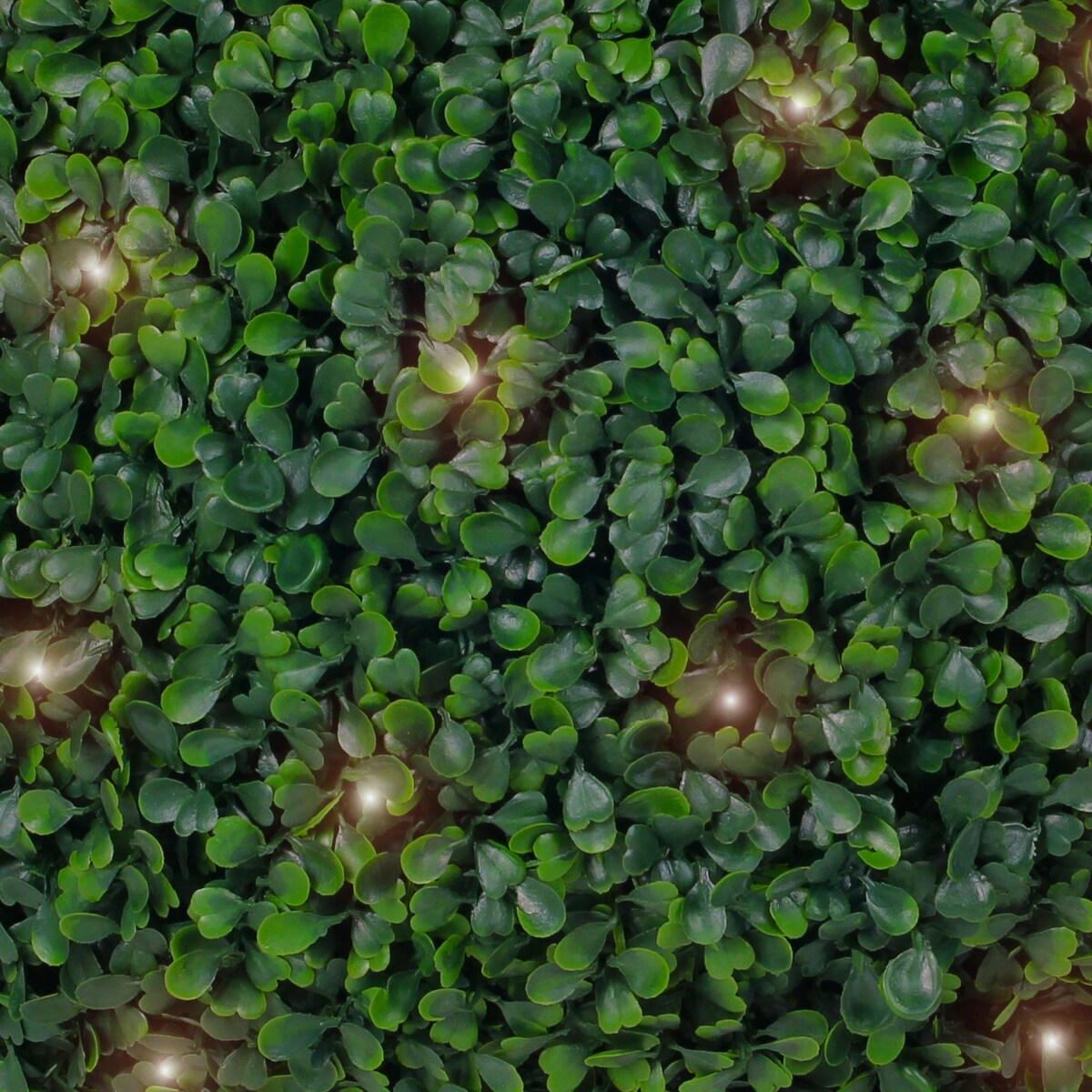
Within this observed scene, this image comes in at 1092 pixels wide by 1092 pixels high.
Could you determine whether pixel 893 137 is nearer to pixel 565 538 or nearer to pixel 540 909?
pixel 565 538

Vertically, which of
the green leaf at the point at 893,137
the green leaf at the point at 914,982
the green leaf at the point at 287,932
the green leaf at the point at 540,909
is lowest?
the green leaf at the point at 914,982

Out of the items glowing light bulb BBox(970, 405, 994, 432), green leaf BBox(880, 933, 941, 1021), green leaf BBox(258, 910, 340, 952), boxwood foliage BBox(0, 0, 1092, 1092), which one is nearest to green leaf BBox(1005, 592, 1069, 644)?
boxwood foliage BBox(0, 0, 1092, 1092)

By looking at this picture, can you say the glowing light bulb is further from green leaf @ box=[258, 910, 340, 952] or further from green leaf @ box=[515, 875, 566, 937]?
green leaf @ box=[258, 910, 340, 952]

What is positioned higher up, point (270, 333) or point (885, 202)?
point (885, 202)

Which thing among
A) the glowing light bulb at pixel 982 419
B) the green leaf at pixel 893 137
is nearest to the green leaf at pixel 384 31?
the green leaf at pixel 893 137

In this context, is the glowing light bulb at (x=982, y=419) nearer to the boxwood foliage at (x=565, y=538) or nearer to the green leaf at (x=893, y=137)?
the boxwood foliage at (x=565, y=538)

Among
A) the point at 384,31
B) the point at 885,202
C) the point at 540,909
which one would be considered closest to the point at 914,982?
the point at 540,909

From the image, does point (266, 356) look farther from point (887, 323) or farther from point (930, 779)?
point (930, 779)
